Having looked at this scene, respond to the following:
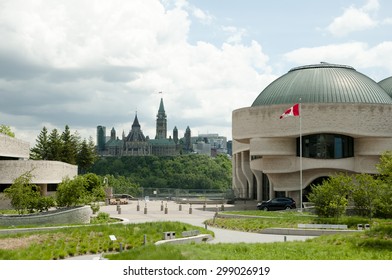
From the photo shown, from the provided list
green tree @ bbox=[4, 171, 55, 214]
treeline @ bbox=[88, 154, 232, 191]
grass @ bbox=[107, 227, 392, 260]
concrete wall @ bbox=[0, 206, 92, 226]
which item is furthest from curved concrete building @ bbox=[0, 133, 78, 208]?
treeline @ bbox=[88, 154, 232, 191]

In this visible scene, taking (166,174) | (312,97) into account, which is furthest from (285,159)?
(166,174)

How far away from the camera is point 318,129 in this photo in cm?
5359

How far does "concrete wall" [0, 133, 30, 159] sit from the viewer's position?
54944mm

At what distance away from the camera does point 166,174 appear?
14850 centimetres

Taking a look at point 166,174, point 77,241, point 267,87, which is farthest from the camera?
point 166,174

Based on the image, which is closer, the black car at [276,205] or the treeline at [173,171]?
the black car at [276,205]

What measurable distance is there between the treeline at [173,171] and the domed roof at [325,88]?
7159 cm

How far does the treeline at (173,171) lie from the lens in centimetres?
14038

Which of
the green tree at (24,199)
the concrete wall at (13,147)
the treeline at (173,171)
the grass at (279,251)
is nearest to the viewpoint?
the grass at (279,251)

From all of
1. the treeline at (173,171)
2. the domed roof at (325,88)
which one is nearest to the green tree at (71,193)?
the domed roof at (325,88)

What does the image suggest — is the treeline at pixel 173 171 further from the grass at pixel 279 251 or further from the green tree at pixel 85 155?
the grass at pixel 279 251

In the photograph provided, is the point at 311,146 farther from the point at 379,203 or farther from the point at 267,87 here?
the point at 379,203

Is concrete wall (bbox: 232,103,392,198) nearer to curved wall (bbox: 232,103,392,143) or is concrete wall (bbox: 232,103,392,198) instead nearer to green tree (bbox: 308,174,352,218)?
curved wall (bbox: 232,103,392,143)
